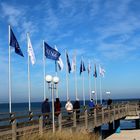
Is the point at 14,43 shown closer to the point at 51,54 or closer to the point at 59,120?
the point at 51,54

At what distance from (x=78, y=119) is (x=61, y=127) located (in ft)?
11.1

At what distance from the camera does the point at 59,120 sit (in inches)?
805

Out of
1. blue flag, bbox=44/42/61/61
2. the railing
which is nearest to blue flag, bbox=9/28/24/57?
blue flag, bbox=44/42/61/61

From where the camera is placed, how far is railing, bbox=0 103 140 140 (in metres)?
15.4

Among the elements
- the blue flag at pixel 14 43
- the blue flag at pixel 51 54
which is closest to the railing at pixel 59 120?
the blue flag at pixel 51 54

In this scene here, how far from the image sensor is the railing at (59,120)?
15410mm

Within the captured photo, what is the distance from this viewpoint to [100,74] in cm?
4553

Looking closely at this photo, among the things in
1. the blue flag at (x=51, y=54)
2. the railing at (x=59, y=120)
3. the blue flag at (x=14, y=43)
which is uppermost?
the blue flag at (x=14, y=43)

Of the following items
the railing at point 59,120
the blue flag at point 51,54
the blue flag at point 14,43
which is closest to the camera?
the railing at point 59,120

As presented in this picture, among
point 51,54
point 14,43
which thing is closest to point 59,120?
point 51,54

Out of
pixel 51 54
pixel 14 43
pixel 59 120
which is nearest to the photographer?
pixel 59 120

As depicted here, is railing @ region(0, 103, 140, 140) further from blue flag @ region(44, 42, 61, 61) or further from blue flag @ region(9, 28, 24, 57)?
blue flag @ region(9, 28, 24, 57)

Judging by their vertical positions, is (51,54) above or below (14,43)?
below

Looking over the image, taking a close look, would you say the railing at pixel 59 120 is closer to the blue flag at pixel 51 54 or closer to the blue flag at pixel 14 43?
the blue flag at pixel 51 54
